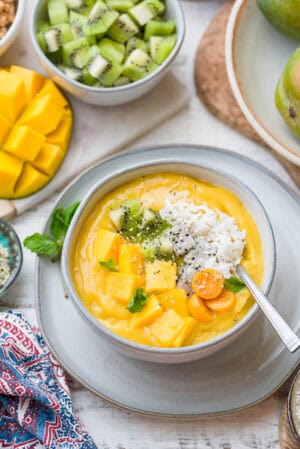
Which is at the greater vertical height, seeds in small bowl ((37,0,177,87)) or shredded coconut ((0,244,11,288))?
seeds in small bowl ((37,0,177,87))

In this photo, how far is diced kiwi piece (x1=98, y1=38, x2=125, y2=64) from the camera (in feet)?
8.59

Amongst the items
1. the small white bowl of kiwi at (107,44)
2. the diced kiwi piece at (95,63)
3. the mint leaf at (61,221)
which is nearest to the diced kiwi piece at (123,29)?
the small white bowl of kiwi at (107,44)

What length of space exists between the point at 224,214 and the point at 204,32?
90cm

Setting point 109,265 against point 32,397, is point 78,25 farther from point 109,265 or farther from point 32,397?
point 32,397

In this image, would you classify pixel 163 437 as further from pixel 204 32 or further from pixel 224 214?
pixel 204 32

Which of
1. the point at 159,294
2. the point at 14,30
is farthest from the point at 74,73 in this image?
the point at 159,294

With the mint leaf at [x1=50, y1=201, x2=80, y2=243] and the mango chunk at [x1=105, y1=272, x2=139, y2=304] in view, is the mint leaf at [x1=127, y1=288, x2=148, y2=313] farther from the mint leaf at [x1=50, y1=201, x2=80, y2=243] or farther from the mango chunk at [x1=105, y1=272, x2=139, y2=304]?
the mint leaf at [x1=50, y1=201, x2=80, y2=243]

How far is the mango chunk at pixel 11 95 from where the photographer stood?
2535 mm

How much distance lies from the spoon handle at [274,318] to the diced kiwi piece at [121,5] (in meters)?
1.09

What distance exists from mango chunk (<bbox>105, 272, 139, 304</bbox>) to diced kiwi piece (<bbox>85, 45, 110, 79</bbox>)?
0.77 metres

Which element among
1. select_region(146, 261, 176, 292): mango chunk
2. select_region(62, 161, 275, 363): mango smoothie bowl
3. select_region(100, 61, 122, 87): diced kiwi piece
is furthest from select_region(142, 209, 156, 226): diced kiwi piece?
select_region(100, 61, 122, 87): diced kiwi piece

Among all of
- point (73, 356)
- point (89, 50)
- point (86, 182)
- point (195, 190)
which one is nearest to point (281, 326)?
point (195, 190)

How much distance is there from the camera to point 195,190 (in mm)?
2293

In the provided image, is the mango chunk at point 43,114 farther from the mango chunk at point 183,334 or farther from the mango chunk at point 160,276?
the mango chunk at point 183,334
